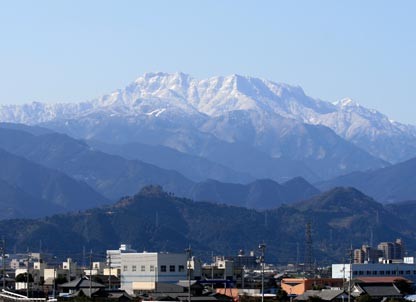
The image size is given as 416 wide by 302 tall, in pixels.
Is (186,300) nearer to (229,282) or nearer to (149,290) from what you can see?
(149,290)

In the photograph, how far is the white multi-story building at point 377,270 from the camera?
18125cm

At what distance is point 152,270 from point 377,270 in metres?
57.9

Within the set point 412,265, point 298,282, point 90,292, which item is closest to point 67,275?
point 298,282

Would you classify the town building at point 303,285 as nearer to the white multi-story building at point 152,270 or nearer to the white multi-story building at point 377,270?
the white multi-story building at point 152,270

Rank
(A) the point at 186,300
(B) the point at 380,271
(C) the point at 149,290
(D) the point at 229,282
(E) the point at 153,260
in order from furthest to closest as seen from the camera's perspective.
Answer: (B) the point at 380,271, (D) the point at 229,282, (E) the point at 153,260, (C) the point at 149,290, (A) the point at 186,300

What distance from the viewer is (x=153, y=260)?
136m

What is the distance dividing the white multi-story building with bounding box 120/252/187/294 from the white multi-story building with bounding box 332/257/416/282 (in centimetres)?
4120

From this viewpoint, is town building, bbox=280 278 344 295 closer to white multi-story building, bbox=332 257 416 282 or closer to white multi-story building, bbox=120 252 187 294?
white multi-story building, bbox=120 252 187 294

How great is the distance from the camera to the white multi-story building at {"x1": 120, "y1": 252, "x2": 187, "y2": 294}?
135125 mm

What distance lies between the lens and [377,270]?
614 ft

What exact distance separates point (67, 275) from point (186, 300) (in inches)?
2049

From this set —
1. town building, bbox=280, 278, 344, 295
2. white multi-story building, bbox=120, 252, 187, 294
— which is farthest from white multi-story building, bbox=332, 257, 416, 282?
white multi-story building, bbox=120, 252, 187, 294

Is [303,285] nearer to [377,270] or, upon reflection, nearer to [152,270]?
[152,270]

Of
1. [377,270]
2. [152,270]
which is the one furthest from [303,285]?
[377,270]
